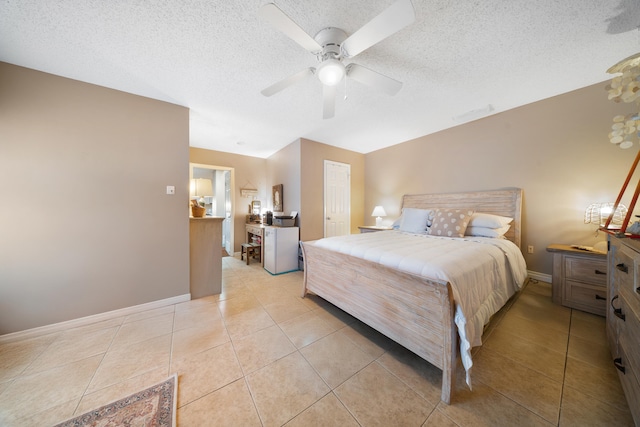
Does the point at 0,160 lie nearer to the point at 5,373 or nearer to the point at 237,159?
the point at 5,373

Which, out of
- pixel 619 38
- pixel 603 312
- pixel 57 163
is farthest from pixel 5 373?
pixel 619 38

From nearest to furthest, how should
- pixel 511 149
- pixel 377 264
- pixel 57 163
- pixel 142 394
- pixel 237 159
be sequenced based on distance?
1. pixel 142 394
2. pixel 377 264
3. pixel 57 163
4. pixel 511 149
5. pixel 237 159

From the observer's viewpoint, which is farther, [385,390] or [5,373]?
[5,373]

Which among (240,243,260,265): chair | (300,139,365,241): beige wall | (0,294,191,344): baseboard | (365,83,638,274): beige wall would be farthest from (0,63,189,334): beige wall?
(365,83,638,274): beige wall

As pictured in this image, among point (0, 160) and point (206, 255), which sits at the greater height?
point (0, 160)

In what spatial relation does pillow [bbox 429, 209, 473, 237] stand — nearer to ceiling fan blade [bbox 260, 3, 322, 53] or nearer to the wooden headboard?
the wooden headboard

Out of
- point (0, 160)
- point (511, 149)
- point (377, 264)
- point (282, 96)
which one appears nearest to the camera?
point (377, 264)

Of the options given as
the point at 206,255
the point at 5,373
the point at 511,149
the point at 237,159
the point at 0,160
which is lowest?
the point at 5,373

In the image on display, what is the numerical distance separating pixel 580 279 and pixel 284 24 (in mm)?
3516

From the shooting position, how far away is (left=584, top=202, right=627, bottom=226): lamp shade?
2068mm

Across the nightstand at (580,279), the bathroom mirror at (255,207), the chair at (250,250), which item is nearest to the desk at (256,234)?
the chair at (250,250)

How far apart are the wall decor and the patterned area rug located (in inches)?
129

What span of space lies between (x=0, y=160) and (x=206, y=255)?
1.84 metres

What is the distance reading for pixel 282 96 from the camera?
2.35m
